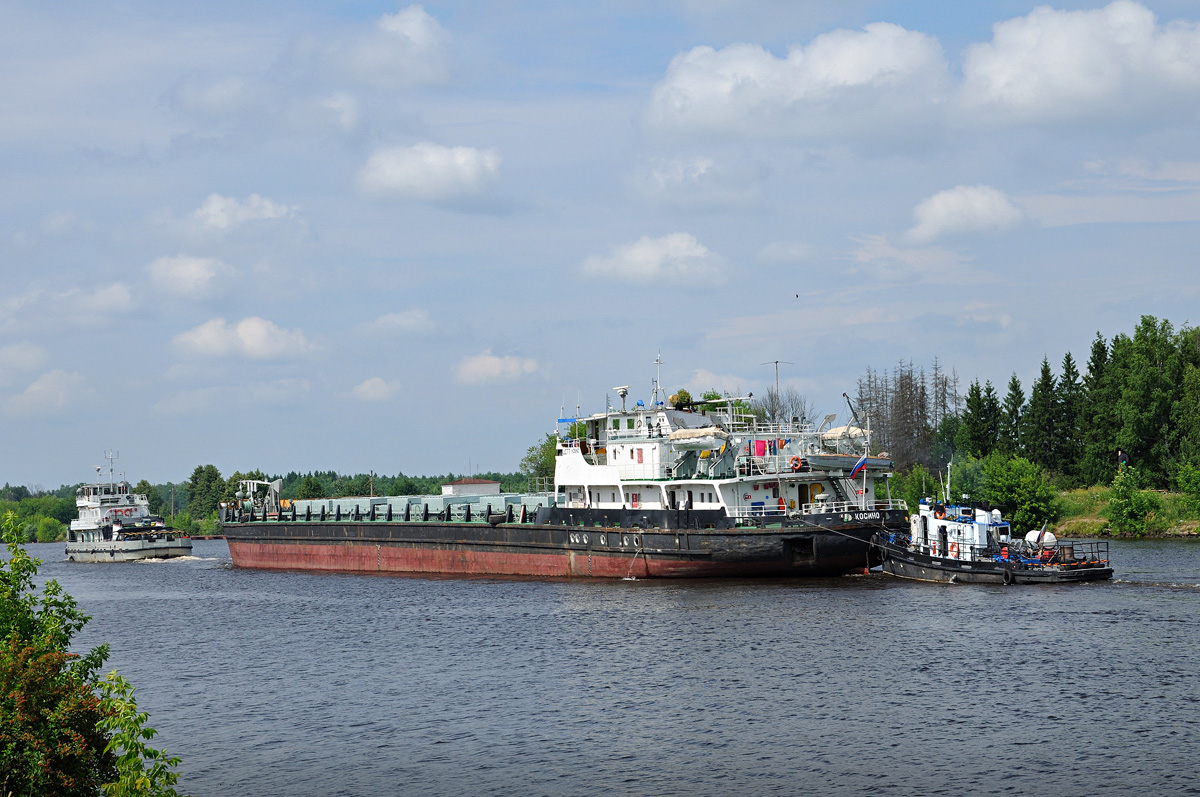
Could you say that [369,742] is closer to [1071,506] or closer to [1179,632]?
[1179,632]

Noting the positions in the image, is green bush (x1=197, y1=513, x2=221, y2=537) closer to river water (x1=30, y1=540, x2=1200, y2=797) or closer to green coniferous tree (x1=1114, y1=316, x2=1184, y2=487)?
river water (x1=30, y1=540, x2=1200, y2=797)

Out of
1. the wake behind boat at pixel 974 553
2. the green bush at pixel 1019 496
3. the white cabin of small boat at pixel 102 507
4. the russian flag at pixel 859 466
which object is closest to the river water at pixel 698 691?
the wake behind boat at pixel 974 553

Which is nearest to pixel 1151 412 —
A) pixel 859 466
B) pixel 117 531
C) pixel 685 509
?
pixel 859 466

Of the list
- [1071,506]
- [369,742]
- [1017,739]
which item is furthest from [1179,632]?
[1071,506]

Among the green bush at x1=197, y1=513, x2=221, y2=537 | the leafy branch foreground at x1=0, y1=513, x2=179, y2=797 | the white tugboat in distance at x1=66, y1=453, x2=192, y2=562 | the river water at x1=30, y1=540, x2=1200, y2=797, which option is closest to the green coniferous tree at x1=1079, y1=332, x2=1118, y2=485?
the river water at x1=30, y1=540, x2=1200, y2=797

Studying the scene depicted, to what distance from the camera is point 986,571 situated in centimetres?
4409

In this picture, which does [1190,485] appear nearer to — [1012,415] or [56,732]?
[1012,415]

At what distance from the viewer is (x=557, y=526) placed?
180 feet

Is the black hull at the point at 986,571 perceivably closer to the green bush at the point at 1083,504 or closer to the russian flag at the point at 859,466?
the russian flag at the point at 859,466

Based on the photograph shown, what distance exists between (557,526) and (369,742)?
96.1 ft

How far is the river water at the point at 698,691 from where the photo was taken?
2238 centimetres

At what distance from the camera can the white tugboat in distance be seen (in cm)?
9938

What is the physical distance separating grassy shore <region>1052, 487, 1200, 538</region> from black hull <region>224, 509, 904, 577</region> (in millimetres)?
43906

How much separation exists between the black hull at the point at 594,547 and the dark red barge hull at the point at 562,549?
0.05 meters
